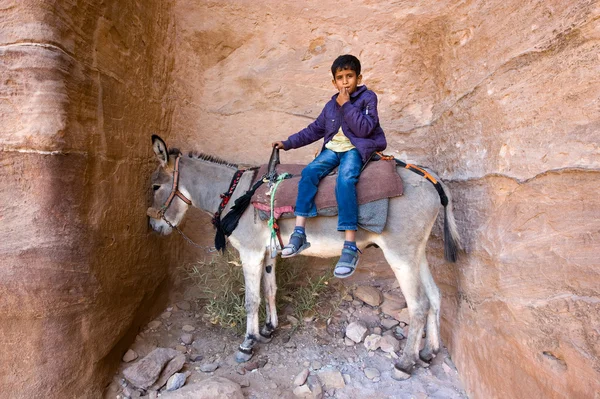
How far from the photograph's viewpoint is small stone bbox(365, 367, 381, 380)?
292 centimetres

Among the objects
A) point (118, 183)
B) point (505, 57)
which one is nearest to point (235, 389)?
point (118, 183)

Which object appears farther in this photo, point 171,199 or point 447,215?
point 171,199

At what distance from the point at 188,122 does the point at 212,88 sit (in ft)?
1.96

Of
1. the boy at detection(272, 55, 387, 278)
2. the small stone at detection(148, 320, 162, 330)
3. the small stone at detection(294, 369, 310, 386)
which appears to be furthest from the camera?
the small stone at detection(148, 320, 162, 330)

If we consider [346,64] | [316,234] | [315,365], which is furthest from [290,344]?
[346,64]

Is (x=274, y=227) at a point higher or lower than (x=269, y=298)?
higher

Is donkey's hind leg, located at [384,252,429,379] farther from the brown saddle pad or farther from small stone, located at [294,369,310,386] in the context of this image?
small stone, located at [294,369,310,386]

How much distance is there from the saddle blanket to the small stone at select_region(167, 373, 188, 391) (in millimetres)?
1604

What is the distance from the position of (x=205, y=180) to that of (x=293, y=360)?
2.05 metres

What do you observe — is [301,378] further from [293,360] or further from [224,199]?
[224,199]

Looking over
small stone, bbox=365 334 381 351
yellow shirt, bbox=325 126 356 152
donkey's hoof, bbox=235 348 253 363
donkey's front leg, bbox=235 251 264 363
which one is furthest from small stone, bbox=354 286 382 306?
yellow shirt, bbox=325 126 356 152

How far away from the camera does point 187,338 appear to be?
3.41 metres

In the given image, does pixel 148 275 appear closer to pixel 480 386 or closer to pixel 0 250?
pixel 0 250

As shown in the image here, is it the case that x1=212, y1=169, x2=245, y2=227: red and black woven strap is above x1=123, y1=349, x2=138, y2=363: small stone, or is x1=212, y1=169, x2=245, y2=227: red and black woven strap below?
above
